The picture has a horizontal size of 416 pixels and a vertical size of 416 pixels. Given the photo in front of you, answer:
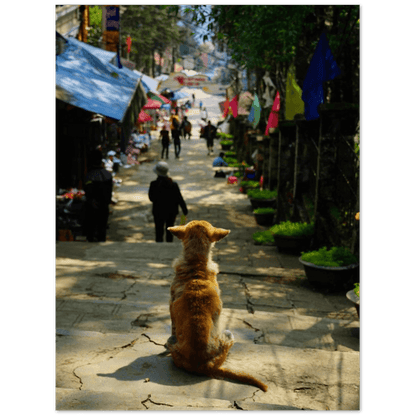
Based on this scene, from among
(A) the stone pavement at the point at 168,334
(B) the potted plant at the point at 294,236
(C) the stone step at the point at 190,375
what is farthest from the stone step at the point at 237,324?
(B) the potted plant at the point at 294,236

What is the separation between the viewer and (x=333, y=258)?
7.84m

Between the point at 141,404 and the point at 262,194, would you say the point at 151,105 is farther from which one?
the point at 141,404

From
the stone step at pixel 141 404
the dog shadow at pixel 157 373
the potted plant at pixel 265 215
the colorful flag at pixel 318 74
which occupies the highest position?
the colorful flag at pixel 318 74

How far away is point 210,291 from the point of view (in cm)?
434

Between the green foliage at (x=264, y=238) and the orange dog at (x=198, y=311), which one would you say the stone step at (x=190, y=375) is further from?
the green foliage at (x=264, y=238)

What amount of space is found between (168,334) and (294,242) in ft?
18.0

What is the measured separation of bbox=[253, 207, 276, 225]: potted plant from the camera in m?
14.4

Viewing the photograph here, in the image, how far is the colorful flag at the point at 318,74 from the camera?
25.1ft

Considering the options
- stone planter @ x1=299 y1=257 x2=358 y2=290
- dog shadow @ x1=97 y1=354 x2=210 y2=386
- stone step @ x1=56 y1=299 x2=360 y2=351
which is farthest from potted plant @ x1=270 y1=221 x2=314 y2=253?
dog shadow @ x1=97 y1=354 x2=210 y2=386

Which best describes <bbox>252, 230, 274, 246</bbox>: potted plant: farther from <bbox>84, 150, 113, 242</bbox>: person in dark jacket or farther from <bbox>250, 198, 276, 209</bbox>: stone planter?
<bbox>250, 198, 276, 209</bbox>: stone planter

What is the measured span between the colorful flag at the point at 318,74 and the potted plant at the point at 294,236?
7.66 feet

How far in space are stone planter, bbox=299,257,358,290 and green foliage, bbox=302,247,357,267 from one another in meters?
0.07

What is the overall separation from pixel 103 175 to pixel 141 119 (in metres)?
17.6
